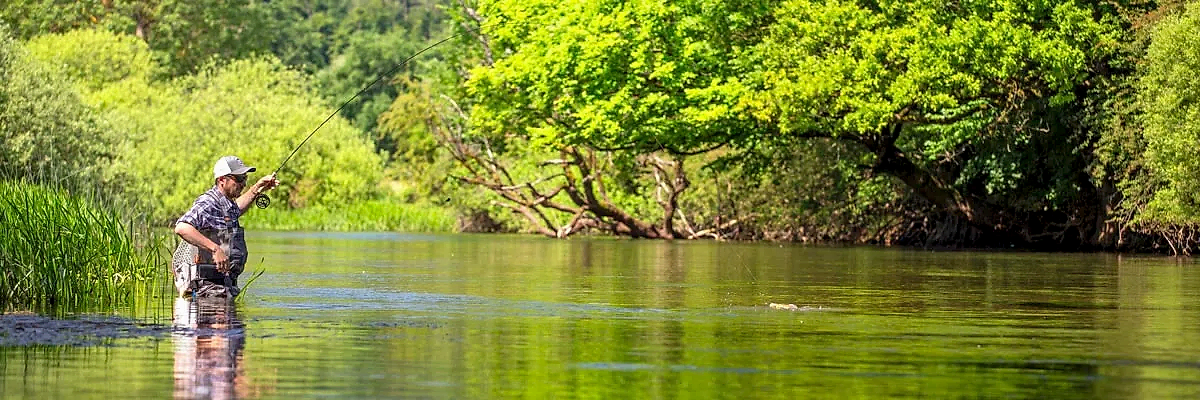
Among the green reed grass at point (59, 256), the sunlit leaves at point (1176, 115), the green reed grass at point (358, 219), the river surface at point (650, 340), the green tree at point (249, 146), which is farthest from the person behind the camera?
the green tree at point (249, 146)

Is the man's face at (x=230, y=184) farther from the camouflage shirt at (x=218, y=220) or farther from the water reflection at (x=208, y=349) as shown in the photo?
the water reflection at (x=208, y=349)

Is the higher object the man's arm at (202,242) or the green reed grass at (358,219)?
the green reed grass at (358,219)

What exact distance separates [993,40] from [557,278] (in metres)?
17.1

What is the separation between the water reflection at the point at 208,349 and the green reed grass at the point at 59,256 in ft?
3.15

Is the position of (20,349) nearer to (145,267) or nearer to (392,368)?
(392,368)

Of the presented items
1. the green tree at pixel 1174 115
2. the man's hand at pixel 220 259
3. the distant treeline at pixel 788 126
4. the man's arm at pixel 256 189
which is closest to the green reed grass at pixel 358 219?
the distant treeline at pixel 788 126

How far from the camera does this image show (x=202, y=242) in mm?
17750

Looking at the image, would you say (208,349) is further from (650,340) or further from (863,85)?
(863,85)

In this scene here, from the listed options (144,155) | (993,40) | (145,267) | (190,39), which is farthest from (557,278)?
(190,39)

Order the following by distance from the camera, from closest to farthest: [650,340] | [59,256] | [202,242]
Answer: [650,340], [202,242], [59,256]

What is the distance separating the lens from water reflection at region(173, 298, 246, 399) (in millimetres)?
11016

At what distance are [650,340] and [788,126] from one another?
28.6 meters

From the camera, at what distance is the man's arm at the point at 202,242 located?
57.7 feet

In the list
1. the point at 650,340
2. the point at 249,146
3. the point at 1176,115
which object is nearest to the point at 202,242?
the point at 650,340
